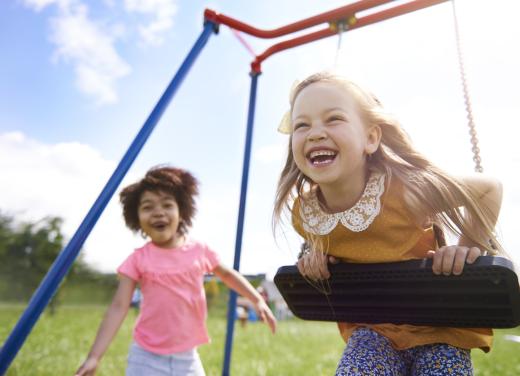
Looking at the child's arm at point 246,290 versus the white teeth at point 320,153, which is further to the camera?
the child's arm at point 246,290

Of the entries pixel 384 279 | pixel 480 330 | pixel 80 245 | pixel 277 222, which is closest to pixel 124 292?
pixel 80 245

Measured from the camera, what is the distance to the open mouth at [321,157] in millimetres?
1471

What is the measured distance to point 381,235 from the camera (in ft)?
5.05

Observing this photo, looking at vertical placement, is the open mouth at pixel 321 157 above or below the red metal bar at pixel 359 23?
below

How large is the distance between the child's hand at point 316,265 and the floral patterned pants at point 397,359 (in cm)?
23

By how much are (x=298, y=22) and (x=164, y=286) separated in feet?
5.15

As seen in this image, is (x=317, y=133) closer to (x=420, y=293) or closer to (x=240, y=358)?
(x=420, y=293)

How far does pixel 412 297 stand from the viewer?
1.37 m

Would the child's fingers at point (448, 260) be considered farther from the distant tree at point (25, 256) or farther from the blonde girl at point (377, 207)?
the distant tree at point (25, 256)

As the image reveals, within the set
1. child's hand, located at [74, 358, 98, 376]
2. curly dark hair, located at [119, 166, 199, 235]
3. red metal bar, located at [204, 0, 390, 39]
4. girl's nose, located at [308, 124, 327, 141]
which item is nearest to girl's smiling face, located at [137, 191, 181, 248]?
curly dark hair, located at [119, 166, 199, 235]

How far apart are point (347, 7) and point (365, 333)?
63.3 inches

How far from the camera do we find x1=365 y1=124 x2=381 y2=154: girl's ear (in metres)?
1.61

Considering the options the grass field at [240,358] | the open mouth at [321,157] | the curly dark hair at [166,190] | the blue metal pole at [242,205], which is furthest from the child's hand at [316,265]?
the grass field at [240,358]

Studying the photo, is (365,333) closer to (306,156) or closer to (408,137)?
(306,156)
